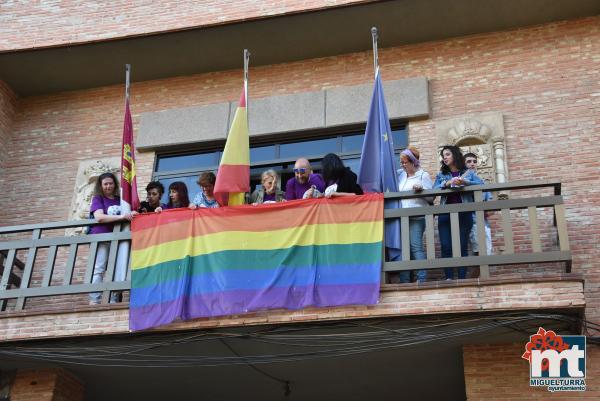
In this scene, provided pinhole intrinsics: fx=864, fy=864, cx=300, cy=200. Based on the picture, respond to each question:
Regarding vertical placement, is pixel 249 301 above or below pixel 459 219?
below

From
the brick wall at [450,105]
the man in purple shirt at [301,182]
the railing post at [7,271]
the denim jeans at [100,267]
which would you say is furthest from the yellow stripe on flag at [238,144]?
the railing post at [7,271]

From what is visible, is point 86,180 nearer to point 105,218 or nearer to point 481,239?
point 105,218

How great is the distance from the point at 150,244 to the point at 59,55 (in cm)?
447

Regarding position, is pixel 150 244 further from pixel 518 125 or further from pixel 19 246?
pixel 518 125

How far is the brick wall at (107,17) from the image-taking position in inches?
476

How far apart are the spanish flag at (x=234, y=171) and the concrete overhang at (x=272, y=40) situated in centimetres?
237

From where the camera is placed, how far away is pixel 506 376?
904cm

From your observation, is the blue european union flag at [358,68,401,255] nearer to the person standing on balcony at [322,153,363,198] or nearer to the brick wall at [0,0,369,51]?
the person standing on balcony at [322,153,363,198]

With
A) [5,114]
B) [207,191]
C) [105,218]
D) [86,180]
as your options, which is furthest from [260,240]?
[5,114]

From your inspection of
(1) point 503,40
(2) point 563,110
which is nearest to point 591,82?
(2) point 563,110

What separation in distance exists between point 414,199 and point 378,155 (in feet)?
2.67

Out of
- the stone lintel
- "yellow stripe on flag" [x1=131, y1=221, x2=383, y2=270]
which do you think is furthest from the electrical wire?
the stone lintel

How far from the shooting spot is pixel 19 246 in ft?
34.0

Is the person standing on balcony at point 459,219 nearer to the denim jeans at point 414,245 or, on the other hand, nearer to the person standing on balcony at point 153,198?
the denim jeans at point 414,245
